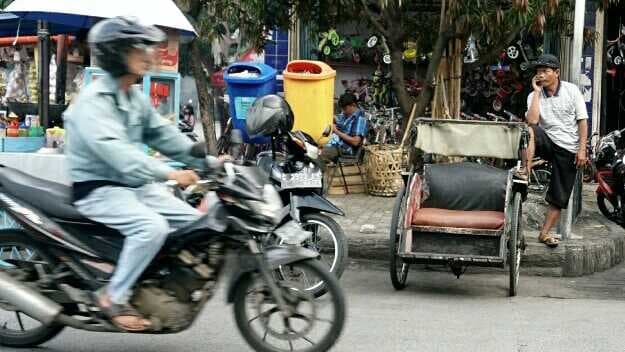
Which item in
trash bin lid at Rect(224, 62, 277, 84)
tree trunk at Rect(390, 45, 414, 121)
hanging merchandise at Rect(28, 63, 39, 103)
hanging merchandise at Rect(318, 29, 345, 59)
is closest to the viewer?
hanging merchandise at Rect(28, 63, 39, 103)

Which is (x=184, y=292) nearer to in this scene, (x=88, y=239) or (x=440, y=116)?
(x=88, y=239)

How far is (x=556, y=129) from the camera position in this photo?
27.0 ft

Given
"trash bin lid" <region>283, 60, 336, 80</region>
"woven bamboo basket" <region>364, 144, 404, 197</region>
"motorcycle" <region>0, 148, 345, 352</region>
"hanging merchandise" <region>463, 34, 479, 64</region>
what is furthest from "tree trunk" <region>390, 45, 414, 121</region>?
"motorcycle" <region>0, 148, 345, 352</region>

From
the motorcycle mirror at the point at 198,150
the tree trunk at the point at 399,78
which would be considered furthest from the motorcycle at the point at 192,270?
the tree trunk at the point at 399,78

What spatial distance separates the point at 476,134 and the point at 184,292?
3.87m

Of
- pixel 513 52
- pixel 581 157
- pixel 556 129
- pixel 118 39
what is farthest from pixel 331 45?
pixel 118 39

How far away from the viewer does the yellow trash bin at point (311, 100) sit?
1021 centimetres

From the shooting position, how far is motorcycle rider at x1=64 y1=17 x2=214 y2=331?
15.2 feet

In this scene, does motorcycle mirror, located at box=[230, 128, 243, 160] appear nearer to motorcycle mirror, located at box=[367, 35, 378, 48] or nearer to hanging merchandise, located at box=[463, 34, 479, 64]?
hanging merchandise, located at box=[463, 34, 479, 64]

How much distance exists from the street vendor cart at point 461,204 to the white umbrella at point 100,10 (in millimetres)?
2448

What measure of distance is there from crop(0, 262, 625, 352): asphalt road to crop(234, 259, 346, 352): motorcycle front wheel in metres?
0.54

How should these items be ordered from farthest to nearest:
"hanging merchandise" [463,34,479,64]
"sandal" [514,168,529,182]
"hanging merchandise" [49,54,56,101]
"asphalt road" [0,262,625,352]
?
"hanging merchandise" [463,34,479,64]
"hanging merchandise" [49,54,56,101]
"sandal" [514,168,529,182]
"asphalt road" [0,262,625,352]

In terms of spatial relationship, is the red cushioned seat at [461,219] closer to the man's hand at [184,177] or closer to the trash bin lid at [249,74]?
the man's hand at [184,177]

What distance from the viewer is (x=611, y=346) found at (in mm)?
5668
